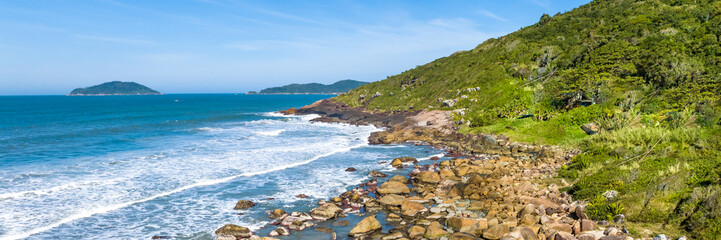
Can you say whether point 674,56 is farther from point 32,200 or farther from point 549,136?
point 32,200

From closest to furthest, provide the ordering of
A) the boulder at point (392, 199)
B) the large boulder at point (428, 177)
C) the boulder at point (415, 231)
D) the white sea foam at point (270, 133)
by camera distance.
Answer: the boulder at point (415, 231) < the boulder at point (392, 199) < the large boulder at point (428, 177) < the white sea foam at point (270, 133)

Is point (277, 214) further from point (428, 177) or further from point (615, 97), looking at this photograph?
point (615, 97)

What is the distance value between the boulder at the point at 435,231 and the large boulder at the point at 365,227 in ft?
7.66

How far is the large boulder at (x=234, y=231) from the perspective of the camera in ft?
57.1

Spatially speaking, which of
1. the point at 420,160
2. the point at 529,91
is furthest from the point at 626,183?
the point at 529,91

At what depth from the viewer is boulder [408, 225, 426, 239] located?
16.5 m

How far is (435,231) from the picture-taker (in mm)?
16328

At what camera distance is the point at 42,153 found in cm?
3891

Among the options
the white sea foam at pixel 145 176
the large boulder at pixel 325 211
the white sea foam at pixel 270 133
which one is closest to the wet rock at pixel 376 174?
the white sea foam at pixel 145 176

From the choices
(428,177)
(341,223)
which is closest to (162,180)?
(341,223)

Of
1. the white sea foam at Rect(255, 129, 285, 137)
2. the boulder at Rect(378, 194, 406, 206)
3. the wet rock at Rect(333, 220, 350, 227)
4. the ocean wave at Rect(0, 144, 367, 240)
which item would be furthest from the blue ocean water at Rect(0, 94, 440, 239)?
the white sea foam at Rect(255, 129, 285, 137)

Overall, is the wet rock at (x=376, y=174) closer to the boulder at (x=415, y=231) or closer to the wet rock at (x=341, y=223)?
the wet rock at (x=341, y=223)

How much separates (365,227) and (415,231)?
87.6 inches

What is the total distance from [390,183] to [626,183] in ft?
40.1
